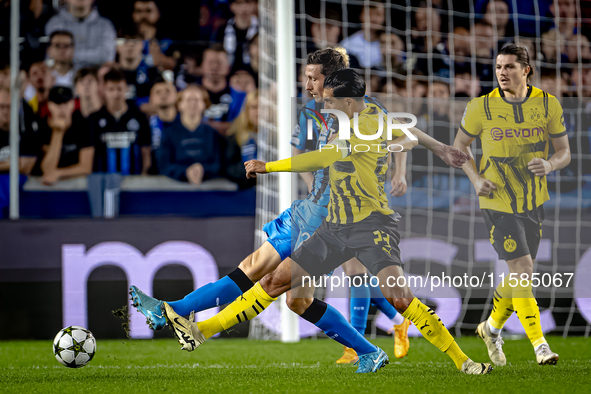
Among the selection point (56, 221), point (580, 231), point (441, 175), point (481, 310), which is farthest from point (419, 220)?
point (56, 221)

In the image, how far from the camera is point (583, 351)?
4.87 m

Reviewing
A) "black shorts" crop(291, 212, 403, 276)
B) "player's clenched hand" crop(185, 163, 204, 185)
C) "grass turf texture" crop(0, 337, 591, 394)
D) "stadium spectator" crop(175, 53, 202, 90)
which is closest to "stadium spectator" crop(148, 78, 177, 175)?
"stadium spectator" crop(175, 53, 202, 90)

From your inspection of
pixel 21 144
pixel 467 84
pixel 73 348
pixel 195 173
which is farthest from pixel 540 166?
pixel 21 144

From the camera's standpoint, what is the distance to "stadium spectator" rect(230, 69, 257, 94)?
7559 mm

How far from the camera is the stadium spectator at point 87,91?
23.0 ft

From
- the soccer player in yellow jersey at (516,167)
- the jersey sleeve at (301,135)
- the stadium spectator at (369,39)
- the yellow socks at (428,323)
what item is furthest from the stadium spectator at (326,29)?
the yellow socks at (428,323)

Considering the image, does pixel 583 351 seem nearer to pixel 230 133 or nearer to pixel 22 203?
pixel 230 133

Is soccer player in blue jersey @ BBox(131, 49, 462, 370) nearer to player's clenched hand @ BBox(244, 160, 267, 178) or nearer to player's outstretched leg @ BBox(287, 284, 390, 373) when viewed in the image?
player's outstretched leg @ BBox(287, 284, 390, 373)

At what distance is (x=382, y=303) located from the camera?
4.79 meters

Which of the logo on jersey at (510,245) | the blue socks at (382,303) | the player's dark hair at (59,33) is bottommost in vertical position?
the blue socks at (382,303)

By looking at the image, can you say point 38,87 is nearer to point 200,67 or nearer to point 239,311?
point 200,67

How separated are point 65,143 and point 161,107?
3.52ft

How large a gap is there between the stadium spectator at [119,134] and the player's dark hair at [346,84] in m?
3.81

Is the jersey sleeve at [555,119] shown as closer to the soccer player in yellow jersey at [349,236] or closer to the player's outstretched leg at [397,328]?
the soccer player in yellow jersey at [349,236]
